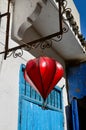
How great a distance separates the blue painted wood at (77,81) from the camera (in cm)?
654

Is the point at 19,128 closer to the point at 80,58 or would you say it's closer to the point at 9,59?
the point at 9,59

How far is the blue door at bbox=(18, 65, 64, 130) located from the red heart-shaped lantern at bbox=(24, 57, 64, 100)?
1.12 meters

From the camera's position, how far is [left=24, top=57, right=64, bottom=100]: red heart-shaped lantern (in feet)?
10.2

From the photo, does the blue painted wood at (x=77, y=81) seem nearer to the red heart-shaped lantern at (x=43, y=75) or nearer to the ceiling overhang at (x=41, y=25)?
the ceiling overhang at (x=41, y=25)

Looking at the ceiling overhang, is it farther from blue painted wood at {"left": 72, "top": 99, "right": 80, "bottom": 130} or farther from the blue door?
blue painted wood at {"left": 72, "top": 99, "right": 80, "bottom": 130}

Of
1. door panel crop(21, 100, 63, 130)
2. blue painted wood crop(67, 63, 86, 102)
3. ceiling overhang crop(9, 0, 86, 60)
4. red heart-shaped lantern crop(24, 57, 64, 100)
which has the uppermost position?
ceiling overhang crop(9, 0, 86, 60)

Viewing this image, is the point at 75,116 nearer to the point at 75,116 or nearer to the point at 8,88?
the point at 75,116

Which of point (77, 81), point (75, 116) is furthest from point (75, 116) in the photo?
point (77, 81)

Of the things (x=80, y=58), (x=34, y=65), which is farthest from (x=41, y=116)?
(x=80, y=58)

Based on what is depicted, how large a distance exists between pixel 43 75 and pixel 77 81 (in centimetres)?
373

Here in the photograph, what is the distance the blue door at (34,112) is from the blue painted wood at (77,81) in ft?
3.80

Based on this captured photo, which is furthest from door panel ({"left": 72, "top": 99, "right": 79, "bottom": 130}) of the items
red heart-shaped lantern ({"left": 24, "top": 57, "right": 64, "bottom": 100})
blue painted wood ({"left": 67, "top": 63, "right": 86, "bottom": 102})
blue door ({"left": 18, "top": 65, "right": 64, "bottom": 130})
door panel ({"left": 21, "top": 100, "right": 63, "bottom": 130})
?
red heart-shaped lantern ({"left": 24, "top": 57, "right": 64, "bottom": 100})

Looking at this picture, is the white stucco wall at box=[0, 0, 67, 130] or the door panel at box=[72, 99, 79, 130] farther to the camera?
the door panel at box=[72, 99, 79, 130]

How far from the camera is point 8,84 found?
3.99 metres
